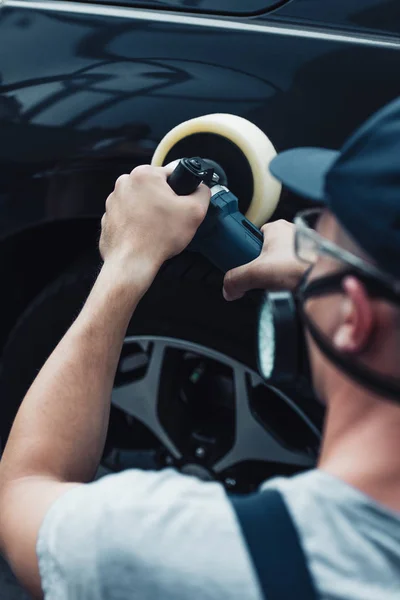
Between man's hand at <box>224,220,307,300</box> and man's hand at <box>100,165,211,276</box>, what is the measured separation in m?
0.15

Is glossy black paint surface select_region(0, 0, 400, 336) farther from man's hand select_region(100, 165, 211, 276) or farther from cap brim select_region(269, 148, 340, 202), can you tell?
cap brim select_region(269, 148, 340, 202)

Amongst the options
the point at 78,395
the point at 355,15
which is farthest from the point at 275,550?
the point at 355,15

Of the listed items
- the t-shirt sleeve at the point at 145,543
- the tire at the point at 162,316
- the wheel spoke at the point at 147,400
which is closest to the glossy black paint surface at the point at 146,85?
the tire at the point at 162,316

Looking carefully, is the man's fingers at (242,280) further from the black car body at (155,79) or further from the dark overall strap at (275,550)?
the dark overall strap at (275,550)

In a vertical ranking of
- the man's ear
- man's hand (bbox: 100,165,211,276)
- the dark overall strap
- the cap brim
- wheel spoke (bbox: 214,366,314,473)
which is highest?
the cap brim

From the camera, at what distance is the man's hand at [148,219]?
1.34 m

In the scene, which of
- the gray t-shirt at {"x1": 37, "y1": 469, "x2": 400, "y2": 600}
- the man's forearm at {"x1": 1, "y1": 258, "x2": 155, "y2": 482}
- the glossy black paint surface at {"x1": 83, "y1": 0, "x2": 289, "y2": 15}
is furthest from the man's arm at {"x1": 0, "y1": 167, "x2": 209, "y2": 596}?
the glossy black paint surface at {"x1": 83, "y1": 0, "x2": 289, "y2": 15}

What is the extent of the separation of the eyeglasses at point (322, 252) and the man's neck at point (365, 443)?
0.14 metres

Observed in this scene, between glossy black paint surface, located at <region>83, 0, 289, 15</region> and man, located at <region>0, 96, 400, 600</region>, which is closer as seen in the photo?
man, located at <region>0, 96, 400, 600</region>

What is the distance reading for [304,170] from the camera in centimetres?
116

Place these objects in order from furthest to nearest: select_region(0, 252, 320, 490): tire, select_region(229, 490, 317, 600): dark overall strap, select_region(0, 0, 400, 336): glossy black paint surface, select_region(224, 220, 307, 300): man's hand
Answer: select_region(0, 252, 320, 490): tire < select_region(0, 0, 400, 336): glossy black paint surface < select_region(224, 220, 307, 300): man's hand < select_region(229, 490, 317, 600): dark overall strap

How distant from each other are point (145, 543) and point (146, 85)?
1.11 m

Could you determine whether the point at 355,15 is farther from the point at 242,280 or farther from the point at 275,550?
the point at 275,550

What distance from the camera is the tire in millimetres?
1861
